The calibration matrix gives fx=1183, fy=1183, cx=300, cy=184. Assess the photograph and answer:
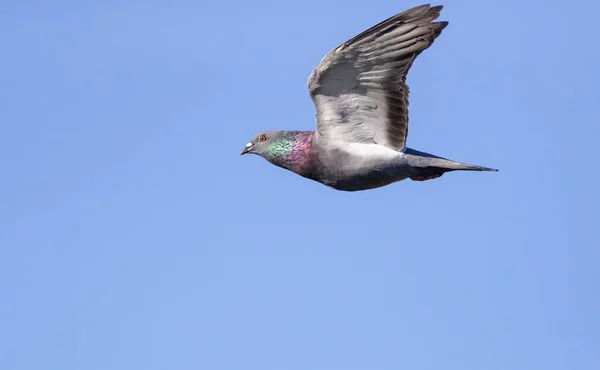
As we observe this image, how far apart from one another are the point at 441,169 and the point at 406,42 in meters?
2.62

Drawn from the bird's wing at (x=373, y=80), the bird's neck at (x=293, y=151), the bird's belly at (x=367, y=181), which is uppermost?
the bird's wing at (x=373, y=80)

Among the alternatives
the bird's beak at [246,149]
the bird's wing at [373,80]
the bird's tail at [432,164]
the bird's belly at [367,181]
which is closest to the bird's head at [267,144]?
the bird's beak at [246,149]

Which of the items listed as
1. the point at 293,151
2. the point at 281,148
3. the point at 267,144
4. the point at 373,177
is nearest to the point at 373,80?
the point at 373,177

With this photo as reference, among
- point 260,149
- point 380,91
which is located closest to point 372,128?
point 380,91

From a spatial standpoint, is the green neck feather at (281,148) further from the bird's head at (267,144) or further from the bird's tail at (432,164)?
the bird's tail at (432,164)

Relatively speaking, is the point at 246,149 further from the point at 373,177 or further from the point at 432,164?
the point at 432,164

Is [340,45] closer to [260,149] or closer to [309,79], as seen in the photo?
[309,79]

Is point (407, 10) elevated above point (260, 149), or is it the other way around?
point (407, 10)

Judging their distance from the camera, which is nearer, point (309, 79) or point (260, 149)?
point (309, 79)

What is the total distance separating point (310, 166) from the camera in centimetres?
2458

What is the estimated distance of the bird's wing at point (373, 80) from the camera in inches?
905

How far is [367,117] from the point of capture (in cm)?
2445

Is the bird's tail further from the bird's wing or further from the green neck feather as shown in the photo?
the green neck feather

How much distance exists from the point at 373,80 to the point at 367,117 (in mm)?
906
